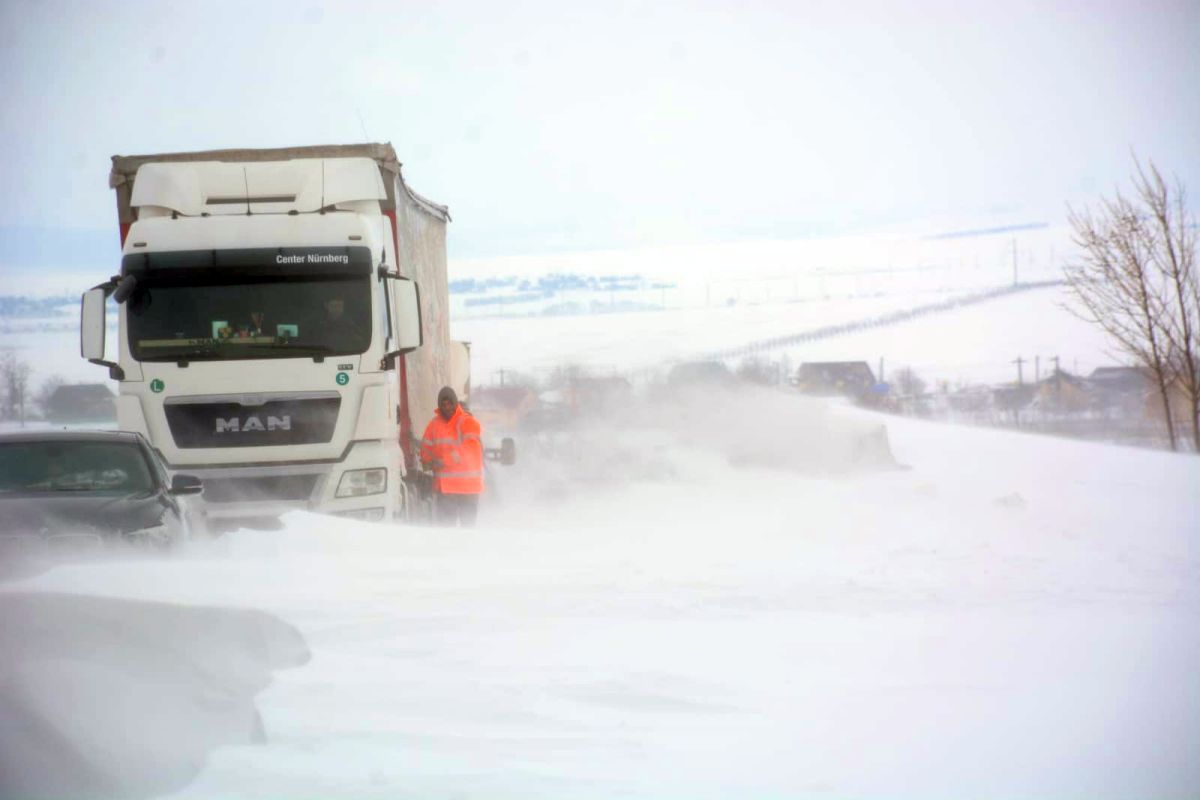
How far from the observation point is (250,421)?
10250 millimetres

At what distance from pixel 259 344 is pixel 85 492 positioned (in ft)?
7.27

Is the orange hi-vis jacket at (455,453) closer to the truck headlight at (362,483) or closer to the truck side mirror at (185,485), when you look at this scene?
the truck headlight at (362,483)

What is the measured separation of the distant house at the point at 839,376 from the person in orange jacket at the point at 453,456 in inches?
1045

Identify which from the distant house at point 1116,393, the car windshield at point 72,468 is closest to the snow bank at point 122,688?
the car windshield at point 72,468

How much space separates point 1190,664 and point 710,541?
5.03m

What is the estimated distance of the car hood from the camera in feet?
25.7

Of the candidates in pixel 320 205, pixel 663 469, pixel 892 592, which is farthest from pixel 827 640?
pixel 663 469

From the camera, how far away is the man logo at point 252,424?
1023 cm

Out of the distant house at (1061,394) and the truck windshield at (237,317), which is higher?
the truck windshield at (237,317)

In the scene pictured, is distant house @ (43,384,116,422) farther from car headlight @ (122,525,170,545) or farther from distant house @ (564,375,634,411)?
distant house @ (564,375,634,411)

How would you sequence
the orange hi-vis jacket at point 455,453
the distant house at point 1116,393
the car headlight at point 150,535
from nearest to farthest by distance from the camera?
the car headlight at point 150,535 < the orange hi-vis jacket at point 455,453 < the distant house at point 1116,393

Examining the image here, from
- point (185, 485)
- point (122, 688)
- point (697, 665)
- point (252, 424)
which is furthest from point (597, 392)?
point (122, 688)

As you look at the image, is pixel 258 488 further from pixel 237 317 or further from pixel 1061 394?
pixel 1061 394

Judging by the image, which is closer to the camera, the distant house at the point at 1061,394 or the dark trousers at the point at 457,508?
the dark trousers at the point at 457,508
